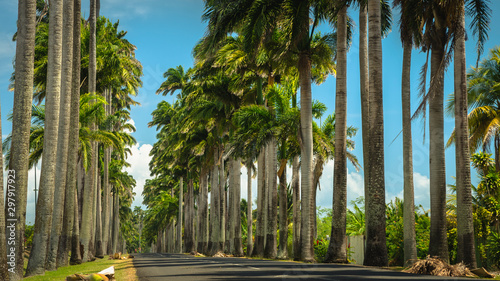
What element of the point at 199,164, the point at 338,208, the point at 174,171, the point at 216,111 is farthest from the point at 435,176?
the point at 174,171

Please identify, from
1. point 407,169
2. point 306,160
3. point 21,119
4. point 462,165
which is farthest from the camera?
point 306,160

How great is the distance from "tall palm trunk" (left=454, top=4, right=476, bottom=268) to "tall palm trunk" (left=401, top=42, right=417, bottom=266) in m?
1.91

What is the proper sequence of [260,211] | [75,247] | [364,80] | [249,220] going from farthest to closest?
1. [249,220]
2. [260,211]
3. [75,247]
4. [364,80]

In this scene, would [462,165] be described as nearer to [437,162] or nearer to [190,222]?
[437,162]

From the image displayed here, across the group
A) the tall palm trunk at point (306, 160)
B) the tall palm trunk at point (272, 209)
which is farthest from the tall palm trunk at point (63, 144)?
the tall palm trunk at point (272, 209)

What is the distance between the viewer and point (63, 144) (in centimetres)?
2042

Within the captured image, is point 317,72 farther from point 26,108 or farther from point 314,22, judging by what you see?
point 26,108

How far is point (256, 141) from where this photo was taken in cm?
3080

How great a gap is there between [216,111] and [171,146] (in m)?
15.8

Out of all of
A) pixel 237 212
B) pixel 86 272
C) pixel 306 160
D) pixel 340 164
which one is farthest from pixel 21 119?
pixel 237 212

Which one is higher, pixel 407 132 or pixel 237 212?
pixel 407 132

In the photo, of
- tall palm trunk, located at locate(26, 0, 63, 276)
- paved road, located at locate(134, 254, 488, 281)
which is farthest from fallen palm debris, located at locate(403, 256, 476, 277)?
tall palm trunk, located at locate(26, 0, 63, 276)

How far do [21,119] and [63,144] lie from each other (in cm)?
500

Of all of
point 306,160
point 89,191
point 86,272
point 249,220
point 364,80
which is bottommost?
point 86,272
